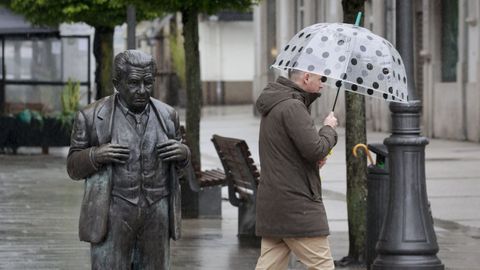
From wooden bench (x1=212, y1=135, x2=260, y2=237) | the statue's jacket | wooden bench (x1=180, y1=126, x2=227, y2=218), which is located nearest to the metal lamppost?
the statue's jacket

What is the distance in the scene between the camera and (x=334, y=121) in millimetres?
7977

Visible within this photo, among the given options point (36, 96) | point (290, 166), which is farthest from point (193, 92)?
point (36, 96)

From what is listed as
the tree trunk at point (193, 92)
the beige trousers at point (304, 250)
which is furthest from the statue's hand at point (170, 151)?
the tree trunk at point (193, 92)

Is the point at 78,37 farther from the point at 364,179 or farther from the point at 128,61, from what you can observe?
the point at 128,61

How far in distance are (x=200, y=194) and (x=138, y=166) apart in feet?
28.6

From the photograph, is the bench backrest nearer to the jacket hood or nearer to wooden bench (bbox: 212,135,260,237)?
wooden bench (bbox: 212,135,260,237)

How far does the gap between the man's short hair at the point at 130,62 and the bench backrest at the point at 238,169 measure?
6.42m

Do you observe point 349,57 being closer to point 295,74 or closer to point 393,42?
point 295,74

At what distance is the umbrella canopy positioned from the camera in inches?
316

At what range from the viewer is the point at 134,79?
628 centimetres

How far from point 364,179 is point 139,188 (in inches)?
205

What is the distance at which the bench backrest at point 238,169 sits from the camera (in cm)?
1284

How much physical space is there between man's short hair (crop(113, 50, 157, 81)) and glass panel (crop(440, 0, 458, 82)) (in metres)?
24.9

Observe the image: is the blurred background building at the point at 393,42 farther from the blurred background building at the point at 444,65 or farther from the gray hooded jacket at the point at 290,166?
the gray hooded jacket at the point at 290,166
